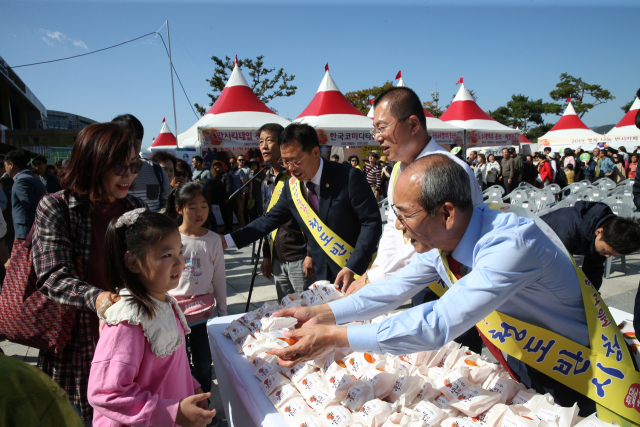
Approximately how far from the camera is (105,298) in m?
1.31

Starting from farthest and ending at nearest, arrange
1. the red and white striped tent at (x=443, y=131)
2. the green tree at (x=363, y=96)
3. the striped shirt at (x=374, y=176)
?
the green tree at (x=363, y=96), the red and white striped tent at (x=443, y=131), the striped shirt at (x=374, y=176)

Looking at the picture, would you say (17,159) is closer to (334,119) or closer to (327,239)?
(327,239)

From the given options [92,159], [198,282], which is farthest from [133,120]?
[92,159]

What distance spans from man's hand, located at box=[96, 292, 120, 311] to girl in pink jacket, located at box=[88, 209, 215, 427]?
20 millimetres

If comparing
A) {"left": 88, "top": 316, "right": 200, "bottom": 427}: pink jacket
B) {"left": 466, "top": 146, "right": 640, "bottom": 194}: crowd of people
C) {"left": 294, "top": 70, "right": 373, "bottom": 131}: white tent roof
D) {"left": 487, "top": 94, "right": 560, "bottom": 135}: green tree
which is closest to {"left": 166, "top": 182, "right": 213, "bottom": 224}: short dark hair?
{"left": 88, "top": 316, "right": 200, "bottom": 427}: pink jacket

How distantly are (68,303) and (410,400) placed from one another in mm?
1287

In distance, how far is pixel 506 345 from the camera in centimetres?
143

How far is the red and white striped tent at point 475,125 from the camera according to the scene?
12125 millimetres

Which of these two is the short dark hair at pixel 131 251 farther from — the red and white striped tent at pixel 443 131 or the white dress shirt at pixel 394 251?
the red and white striped tent at pixel 443 131

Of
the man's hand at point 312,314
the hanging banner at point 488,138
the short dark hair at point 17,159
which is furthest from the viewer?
the hanging banner at point 488,138

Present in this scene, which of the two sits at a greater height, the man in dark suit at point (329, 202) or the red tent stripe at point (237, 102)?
the red tent stripe at point (237, 102)

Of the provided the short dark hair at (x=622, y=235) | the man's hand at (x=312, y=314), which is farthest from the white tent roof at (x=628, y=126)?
the man's hand at (x=312, y=314)

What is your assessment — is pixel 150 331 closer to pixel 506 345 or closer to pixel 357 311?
pixel 357 311

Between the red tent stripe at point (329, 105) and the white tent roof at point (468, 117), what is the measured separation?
4.15 metres
